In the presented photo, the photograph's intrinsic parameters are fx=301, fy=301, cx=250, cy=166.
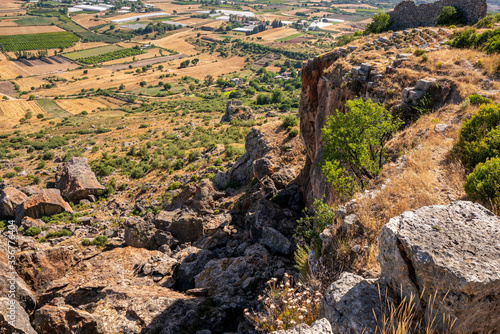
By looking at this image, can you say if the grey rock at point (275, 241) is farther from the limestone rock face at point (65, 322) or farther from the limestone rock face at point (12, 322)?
the limestone rock face at point (12, 322)

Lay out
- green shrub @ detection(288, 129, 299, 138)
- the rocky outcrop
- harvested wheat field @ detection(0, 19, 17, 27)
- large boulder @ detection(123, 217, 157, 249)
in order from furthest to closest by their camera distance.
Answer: harvested wheat field @ detection(0, 19, 17, 27) < green shrub @ detection(288, 129, 299, 138) < the rocky outcrop < large boulder @ detection(123, 217, 157, 249)

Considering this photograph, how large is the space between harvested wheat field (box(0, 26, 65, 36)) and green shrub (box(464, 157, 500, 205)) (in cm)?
22462

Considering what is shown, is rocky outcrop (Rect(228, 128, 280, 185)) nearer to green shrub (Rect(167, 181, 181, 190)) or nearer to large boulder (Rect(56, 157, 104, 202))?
green shrub (Rect(167, 181, 181, 190))

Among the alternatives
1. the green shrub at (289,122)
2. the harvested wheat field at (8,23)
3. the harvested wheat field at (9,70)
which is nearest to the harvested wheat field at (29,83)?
the harvested wheat field at (9,70)

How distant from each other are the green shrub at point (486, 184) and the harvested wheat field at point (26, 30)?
8843 inches

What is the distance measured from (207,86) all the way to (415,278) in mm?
123027

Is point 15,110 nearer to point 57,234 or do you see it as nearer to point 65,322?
point 57,234

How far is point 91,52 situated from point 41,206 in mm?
159688

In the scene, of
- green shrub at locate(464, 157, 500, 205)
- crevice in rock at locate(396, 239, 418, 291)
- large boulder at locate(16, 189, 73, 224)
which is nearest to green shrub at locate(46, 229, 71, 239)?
large boulder at locate(16, 189, 73, 224)

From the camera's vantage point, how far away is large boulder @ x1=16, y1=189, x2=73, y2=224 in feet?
95.3

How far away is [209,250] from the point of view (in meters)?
18.0

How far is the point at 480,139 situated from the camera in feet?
30.5

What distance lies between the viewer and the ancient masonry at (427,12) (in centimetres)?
2466

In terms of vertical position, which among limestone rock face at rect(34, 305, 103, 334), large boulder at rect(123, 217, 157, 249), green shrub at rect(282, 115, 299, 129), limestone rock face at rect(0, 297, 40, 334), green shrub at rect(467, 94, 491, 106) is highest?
green shrub at rect(467, 94, 491, 106)
